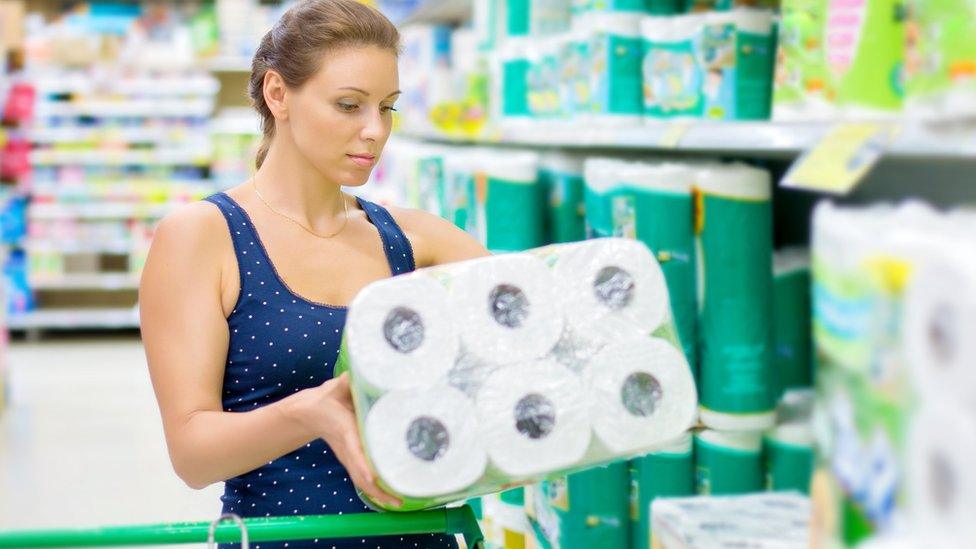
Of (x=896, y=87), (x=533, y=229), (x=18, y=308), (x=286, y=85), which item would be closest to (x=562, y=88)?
(x=533, y=229)

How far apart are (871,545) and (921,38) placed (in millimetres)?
592

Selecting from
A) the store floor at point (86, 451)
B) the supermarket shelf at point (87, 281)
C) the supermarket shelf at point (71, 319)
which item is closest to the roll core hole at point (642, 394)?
the store floor at point (86, 451)

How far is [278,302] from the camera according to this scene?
1.62m

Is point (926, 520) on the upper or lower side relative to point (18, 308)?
upper

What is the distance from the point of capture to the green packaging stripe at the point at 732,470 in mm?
1759

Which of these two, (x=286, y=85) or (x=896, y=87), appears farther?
(x=286, y=85)

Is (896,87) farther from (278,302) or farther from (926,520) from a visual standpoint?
(278,302)

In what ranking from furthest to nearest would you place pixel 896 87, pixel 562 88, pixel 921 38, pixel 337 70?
1. pixel 562 88
2. pixel 337 70
3. pixel 896 87
4. pixel 921 38

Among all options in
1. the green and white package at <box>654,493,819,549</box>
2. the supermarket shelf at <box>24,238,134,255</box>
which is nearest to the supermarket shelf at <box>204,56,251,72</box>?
the supermarket shelf at <box>24,238,134,255</box>

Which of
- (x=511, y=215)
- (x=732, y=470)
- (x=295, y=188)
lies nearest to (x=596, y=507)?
(x=732, y=470)

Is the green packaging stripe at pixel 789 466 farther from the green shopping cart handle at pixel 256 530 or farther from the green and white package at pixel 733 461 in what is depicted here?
the green shopping cart handle at pixel 256 530

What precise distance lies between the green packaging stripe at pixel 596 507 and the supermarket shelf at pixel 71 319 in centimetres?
625

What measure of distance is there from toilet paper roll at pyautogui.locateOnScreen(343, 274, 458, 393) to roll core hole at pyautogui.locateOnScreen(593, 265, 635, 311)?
18 cm

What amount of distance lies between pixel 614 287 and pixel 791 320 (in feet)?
2.02
